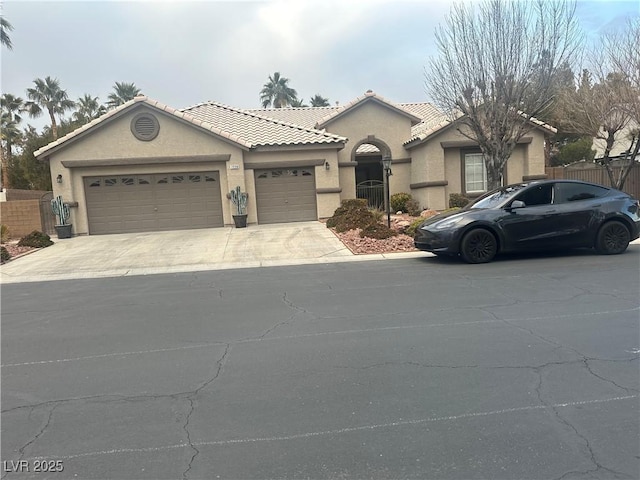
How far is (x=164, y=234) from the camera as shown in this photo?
1736 centimetres

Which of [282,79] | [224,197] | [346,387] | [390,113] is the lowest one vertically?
[346,387]

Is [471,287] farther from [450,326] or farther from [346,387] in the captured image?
Result: [346,387]

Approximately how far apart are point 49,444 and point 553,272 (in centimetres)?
817

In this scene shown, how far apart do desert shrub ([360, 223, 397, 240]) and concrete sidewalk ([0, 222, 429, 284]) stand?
0.82m

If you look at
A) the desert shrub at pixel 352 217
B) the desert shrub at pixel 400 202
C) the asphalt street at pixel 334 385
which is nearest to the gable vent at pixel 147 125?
the desert shrub at pixel 352 217

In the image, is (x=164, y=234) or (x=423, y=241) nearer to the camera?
(x=423, y=241)

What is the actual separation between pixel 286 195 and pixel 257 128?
3.77m

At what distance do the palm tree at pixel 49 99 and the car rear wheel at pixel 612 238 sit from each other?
1890 inches

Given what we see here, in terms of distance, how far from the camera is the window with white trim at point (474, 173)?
20625mm

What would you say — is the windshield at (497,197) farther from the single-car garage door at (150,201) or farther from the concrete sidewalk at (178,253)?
the single-car garage door at (150,201)

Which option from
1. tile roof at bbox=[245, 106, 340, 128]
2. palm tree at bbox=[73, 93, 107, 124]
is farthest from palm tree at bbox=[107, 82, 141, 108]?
tile roof at bbox=[245, 106, 340, 128]

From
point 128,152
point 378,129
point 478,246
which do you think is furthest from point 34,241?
point 378,129

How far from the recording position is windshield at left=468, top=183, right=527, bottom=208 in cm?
1018

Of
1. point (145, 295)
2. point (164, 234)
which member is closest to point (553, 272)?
point (145, 295)
